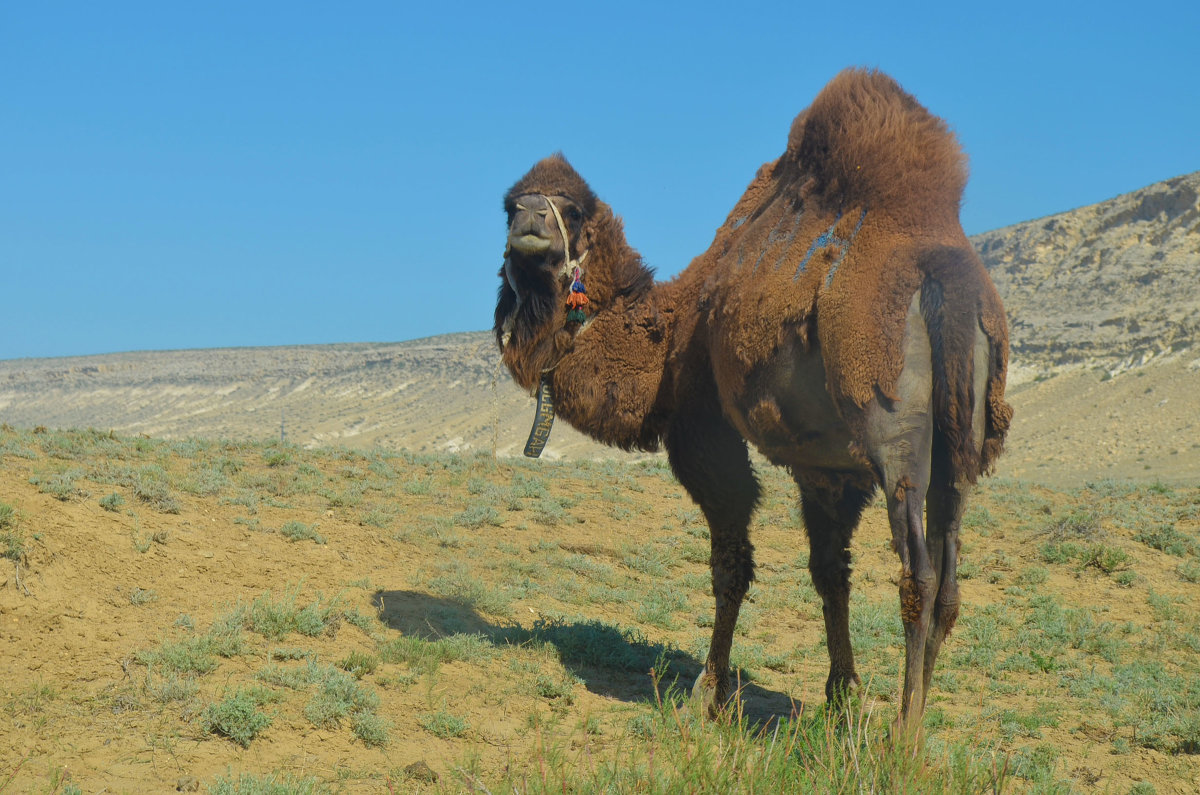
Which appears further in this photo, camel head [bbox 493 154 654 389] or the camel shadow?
the camel shadow

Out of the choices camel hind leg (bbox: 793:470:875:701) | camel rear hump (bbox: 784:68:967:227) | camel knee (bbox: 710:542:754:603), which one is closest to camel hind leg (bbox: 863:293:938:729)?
camel rear hump (bbox: 784:68:967:227)

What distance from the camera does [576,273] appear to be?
20.2ft

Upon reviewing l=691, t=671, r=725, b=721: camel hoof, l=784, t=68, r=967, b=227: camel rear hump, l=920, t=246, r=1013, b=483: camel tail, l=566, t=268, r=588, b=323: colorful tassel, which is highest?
l=784, t=68, r=967, b=227: camel rear hump

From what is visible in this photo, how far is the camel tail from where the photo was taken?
4.31m

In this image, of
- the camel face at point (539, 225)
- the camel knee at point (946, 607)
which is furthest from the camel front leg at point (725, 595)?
the camel face at point (539, 225)

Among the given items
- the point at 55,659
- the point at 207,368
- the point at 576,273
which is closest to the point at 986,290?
the point at 576,273

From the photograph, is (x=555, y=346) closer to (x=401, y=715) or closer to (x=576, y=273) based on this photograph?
(x=576, y=273)

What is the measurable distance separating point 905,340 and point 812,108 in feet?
6.31

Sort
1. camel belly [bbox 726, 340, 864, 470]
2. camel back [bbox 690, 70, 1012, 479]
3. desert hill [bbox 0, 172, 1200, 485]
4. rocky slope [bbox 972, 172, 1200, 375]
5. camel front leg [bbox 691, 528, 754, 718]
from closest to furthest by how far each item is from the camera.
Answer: camel back [bbox 690, 70, 1012, 479], camel belly [bbox 726, 340, 864, 470], camel front leg [bbox 691, 528, 754, 718], desert hill [bbox 0, 172, 1200, 485], rocky slope [bbox 972, 172, 1200, 375]

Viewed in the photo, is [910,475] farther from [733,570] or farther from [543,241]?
[543,241]

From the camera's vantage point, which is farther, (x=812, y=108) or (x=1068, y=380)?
(x=1068, y=380)

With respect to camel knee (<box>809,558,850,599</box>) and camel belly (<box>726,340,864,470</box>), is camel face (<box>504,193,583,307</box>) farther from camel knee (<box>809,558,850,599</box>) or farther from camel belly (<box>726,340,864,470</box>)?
Result: camel knee (<box>809,558,850,599</box>)

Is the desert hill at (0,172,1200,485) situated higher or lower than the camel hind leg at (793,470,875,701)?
higher

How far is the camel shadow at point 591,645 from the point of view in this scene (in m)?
6.30
